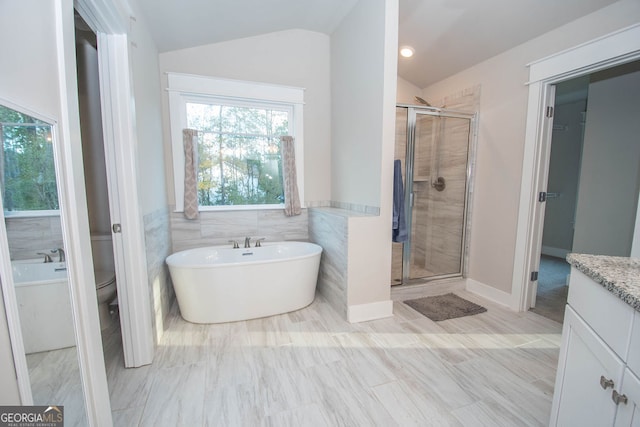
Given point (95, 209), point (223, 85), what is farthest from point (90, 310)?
point (223, 85)

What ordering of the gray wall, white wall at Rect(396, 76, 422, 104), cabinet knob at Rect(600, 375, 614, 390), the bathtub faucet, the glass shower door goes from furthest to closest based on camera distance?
1. the gray wall
2. white wall at Rect(396, 76, 422, 104)
3. the glass shower door
4. the bathtub faucet
5. cabinet knob at Rect(600, 375, 614, 390)

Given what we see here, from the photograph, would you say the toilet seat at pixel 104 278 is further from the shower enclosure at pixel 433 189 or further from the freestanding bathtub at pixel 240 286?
the shower enclosure at pixel 433 189

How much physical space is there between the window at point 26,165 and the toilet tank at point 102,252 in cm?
174

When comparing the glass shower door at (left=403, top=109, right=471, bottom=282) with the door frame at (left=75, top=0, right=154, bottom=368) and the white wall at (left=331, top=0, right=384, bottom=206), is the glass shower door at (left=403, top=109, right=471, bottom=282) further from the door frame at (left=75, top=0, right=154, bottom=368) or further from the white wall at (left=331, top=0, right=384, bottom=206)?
the door frame at (left=75, top=0, right=154, bottom=368)

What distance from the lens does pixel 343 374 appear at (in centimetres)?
169

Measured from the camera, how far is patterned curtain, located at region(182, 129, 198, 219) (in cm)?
274

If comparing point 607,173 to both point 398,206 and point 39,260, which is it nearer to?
point 398,206

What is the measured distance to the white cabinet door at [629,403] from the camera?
27.4 inches

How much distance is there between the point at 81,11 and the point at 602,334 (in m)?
2.63

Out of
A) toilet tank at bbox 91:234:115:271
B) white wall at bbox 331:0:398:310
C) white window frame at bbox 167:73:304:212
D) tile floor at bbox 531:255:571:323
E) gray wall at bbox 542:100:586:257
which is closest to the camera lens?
white wall at bbox 331:0:398:310

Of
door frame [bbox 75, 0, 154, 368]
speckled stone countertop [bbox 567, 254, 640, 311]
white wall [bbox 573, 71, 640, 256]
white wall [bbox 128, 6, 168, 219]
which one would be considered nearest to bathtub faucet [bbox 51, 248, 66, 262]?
door frame [bbox 75, 0, 154, 368]

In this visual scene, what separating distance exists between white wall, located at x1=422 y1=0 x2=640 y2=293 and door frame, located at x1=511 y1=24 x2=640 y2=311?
7 centimetres

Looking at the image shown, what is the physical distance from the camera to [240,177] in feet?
9.96

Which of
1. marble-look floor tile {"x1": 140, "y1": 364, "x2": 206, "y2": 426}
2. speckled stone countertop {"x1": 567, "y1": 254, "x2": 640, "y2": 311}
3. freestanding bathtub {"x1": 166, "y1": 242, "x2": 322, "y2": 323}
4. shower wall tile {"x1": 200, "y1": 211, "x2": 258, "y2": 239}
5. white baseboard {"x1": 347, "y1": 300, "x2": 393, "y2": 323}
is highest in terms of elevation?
speckled stone countertop {"x1": 567, "y1": 254, "x2": 640, "y2": 311}
